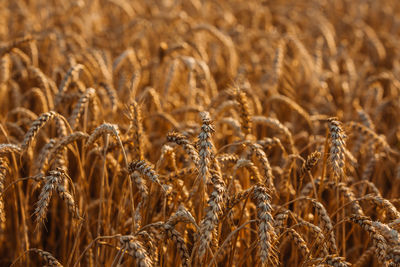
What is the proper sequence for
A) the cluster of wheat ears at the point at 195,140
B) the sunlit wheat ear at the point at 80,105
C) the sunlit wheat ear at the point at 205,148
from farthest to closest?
the sunlit wheat ear at the point at 80,105
the cluster of wheat ears at the point at 195,140
the sunlit wheat ear at the point at 205,148

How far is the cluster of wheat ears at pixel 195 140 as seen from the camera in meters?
1.80

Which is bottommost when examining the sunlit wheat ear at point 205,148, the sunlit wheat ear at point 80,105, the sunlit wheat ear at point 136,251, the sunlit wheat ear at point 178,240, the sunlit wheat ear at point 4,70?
the sunlit wheat ear at point 136,251

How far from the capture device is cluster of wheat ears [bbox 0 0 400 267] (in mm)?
1801

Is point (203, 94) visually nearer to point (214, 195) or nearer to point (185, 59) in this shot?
point (185, 59)

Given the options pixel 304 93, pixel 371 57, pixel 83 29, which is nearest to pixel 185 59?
pixel 304 93

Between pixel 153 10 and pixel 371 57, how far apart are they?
308 cm

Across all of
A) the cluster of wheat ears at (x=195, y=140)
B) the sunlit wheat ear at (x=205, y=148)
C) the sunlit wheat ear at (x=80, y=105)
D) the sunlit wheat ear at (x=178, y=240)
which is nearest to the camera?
the sunlit wheat ear at (x=205, y=148)

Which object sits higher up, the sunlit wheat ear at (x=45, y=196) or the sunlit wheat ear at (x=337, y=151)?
the sunlit wheat ear at (x=337, y=151)

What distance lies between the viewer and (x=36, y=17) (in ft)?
18.8

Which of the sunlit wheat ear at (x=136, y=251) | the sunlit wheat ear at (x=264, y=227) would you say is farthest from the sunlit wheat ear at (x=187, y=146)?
the sunlit wheat ear at (x=136, y=251)

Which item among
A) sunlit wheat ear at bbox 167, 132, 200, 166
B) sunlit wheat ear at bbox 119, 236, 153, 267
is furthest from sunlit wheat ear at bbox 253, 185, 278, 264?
sunlit wheat ear at bbox 119, 236, 153, 267

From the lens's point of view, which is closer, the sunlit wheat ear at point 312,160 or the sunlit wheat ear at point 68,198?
the sunlit wheat ear at point 68,198

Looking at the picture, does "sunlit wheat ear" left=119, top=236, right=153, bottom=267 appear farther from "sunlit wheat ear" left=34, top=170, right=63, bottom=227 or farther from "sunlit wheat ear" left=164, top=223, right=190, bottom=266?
"sunlit wheat ear" left=34, top=170, right=63, bottom=227

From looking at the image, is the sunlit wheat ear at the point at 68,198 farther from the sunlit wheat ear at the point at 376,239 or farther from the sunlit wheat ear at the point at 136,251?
the sunlit wheat ear at the point at 376,239
